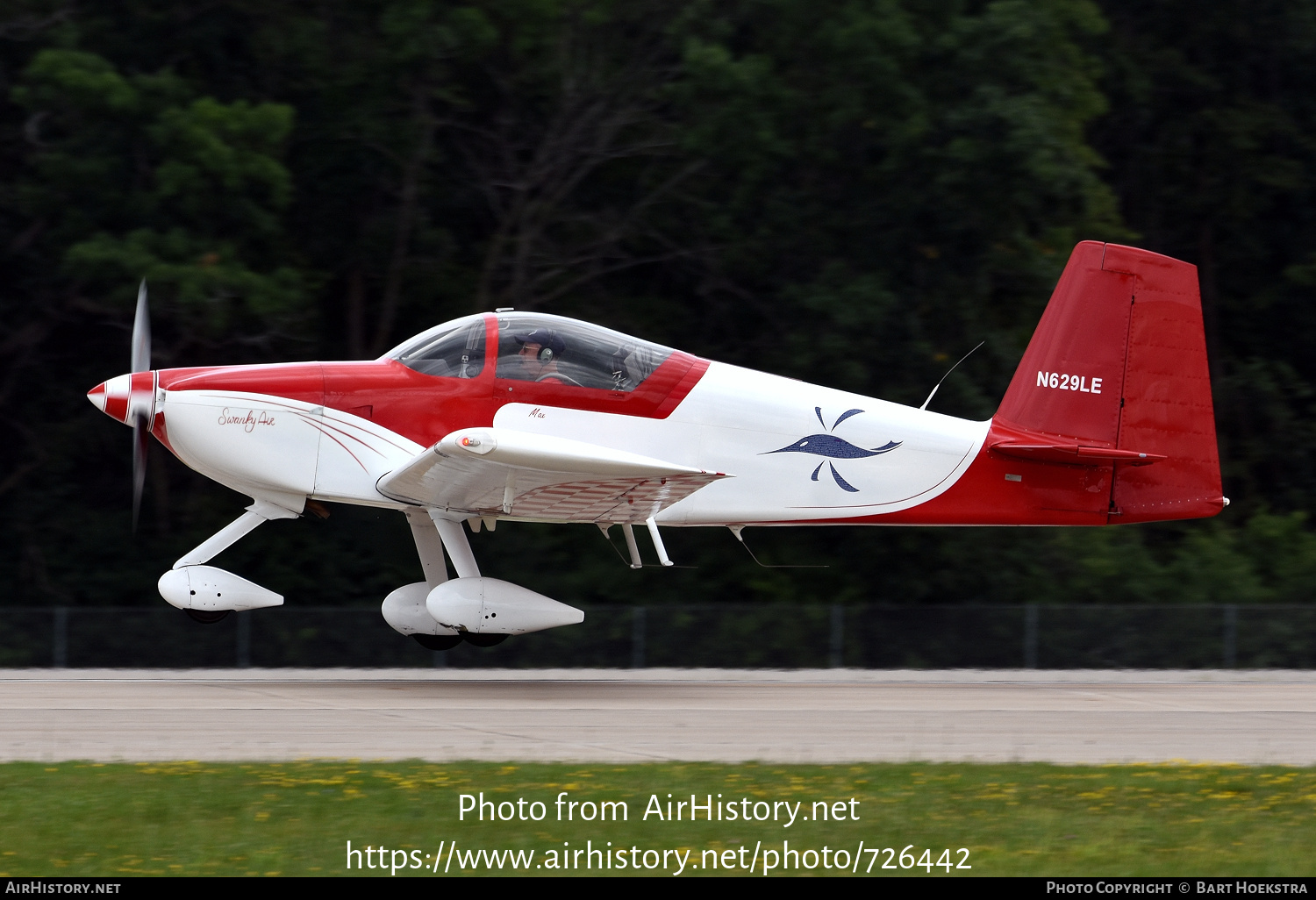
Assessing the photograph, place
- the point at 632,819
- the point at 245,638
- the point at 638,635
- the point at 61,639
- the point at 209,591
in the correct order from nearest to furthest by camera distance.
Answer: the point at 632,819 → the point at 209,591 → the point at 61,639 → the point at 245,638 → the point at 638,635

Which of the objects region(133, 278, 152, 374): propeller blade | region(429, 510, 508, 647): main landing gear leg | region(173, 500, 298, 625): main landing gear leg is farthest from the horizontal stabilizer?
region(133, 278, 152, 374): propeller blade

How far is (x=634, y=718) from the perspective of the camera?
37.5 ft

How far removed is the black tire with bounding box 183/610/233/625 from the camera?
12.4m

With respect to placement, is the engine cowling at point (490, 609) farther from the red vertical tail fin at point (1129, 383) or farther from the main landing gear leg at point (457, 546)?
the red vertical tail fin at point (1129, 383)

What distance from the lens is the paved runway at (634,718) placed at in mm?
9656

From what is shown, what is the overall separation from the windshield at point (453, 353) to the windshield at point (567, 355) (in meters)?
0.19

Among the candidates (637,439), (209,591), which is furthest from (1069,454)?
(209,591)

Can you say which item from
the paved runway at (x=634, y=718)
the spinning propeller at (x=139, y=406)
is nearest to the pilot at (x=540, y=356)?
the paved runway at (x=634, y=718)

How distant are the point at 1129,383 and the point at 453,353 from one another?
6.68m

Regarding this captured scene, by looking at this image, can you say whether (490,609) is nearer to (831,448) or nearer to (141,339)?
(831,448)

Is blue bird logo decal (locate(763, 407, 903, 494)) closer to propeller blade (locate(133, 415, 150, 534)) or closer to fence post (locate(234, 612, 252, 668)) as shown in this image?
propeller blade (locate(133, 415, 150, 534))

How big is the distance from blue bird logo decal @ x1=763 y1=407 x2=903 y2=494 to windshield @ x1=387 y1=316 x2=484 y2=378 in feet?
9.25

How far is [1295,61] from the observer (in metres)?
26.6

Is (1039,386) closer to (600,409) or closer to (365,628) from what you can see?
(600,409)
